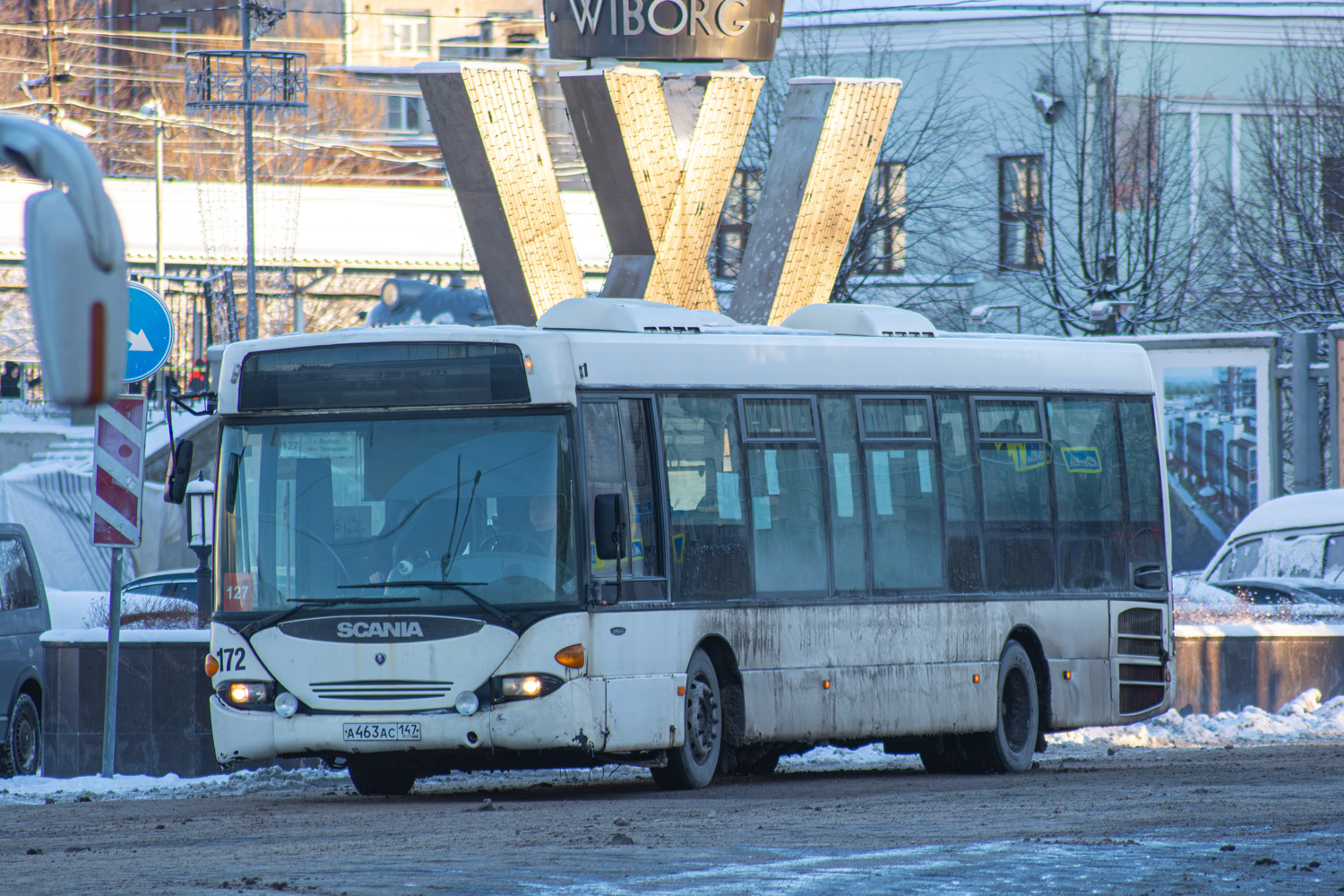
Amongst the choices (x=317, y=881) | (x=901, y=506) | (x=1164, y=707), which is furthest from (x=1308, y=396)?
(x=317, y=881)

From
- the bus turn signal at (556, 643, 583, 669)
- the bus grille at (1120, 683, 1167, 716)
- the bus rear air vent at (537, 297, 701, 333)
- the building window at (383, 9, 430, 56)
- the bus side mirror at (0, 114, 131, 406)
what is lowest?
the bus grille at (1120, 683, 1167, 716)

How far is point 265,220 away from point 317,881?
5616cm

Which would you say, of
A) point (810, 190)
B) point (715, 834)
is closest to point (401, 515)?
point (715, 834)

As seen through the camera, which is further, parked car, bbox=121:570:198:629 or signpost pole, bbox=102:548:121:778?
parked car, bbox=121:570:198:629

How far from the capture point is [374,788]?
43.0 ft

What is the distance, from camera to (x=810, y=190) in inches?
774

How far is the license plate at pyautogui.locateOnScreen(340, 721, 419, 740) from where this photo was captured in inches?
458

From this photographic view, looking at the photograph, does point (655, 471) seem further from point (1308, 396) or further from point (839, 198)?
point (1308, 396)

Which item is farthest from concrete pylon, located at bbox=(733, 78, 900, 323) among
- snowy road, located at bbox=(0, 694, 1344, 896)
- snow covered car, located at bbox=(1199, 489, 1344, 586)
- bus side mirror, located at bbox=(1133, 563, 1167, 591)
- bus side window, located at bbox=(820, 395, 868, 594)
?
snowy road, located at bbox=(0, 694, 1344, 896)

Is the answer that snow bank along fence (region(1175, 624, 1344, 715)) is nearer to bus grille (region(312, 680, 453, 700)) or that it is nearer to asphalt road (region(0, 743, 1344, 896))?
asphalt road (region(0, 743, 1344, 896))

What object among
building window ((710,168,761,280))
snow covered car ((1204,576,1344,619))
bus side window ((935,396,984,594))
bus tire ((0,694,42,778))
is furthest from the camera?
building window ((710,168,761,280))

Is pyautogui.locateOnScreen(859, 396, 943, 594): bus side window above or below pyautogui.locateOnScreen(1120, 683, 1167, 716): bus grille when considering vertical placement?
above

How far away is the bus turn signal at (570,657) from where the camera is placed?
1156 cm

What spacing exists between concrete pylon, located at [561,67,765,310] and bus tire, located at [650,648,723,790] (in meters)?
7.03
